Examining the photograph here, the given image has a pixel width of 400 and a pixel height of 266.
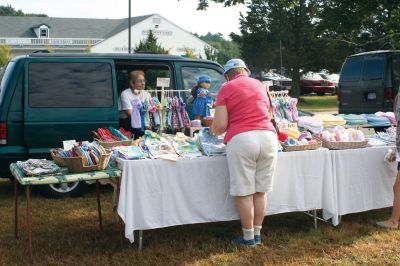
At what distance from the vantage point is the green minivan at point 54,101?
19.9ft

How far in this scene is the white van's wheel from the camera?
645cm

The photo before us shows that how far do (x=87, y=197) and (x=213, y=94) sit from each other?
2037 millimetres

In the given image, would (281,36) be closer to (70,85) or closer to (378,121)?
(378,121)

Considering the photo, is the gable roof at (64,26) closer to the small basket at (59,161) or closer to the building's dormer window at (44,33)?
the building's dormer window at (44,33)

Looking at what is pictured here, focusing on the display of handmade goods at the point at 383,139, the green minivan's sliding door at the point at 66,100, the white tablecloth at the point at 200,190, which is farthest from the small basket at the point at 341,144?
the green minivan's sliding door at the point at 66,100

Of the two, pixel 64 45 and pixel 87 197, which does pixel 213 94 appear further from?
pixel 64 45

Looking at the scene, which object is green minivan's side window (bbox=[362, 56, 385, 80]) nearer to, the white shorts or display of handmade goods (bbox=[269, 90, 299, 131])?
display of handmade goods (bbox=[269, 90, 299, 131])

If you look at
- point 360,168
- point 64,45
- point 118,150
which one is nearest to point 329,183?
point 360,168

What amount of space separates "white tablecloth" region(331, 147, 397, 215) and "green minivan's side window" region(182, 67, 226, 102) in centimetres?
225

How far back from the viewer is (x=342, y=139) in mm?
5098

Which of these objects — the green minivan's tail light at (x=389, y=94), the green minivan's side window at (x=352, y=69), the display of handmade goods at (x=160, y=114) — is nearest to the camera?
the display of handmade goods at (x=160, y=114)

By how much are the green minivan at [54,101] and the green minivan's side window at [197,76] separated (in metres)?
0.18

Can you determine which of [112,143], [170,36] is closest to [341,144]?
[112,143]

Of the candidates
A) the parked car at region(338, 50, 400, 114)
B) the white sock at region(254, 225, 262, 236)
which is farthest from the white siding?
the white sock at region(254, 225, 262, 236)
